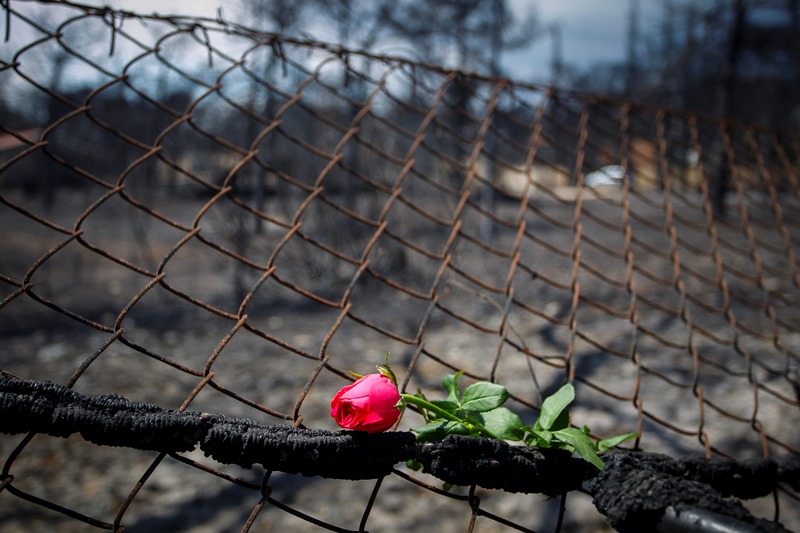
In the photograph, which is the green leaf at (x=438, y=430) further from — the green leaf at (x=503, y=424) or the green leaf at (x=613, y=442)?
the green leaf at (x=613, y=442)

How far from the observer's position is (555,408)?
828 mm

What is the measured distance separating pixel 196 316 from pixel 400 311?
1.65m

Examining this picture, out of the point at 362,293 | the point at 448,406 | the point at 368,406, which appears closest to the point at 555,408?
the point at 448,406

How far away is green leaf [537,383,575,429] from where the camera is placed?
32.3 inches

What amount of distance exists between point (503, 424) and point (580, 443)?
0.11m

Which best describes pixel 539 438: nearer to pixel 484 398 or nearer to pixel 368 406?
pixel 484 398

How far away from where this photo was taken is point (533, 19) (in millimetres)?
7719

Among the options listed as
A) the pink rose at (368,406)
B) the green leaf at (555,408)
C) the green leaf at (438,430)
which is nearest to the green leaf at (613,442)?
the green leaf at (555,408)

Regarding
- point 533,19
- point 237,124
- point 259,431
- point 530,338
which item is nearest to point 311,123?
point 237,124

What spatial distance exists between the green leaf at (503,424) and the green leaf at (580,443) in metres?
0.05

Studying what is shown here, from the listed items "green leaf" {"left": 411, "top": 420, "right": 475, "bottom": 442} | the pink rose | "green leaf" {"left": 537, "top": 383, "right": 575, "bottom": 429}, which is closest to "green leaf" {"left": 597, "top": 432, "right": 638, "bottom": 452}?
"green leaf" {"left": 537, "top": 383, "right": 575, "bottom": 429}

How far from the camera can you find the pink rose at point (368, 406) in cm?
70

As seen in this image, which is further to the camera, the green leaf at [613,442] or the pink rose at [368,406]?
the green leaf at [613,442]

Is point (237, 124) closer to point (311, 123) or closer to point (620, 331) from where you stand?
point (311, 123)
